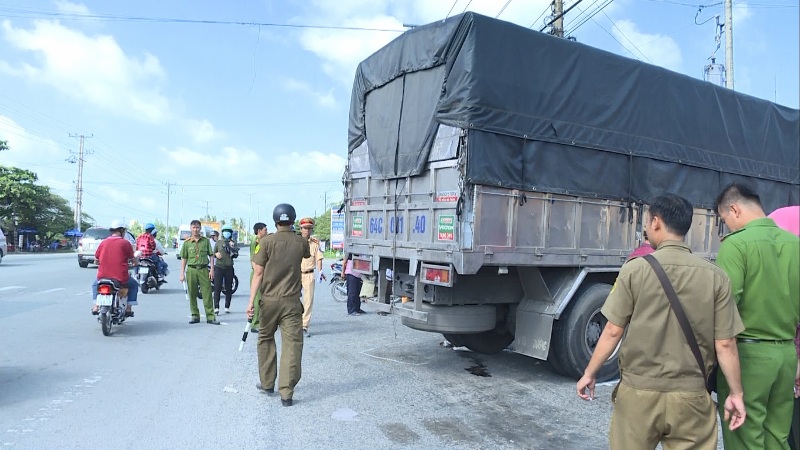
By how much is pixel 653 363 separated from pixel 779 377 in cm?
83

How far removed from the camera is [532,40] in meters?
6.12

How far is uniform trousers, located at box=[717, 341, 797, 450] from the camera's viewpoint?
2900 mm

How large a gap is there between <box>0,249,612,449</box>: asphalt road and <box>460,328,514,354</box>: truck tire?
13cm

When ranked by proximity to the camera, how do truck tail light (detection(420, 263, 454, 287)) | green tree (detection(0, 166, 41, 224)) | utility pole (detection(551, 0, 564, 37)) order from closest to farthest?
truck tail light (detection(420, 263, 454, 287))
utility pole (detection(551, 0, 564, 37))
green tree (detection(0, 166, 41, 224))

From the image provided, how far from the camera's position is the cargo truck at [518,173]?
5766mm

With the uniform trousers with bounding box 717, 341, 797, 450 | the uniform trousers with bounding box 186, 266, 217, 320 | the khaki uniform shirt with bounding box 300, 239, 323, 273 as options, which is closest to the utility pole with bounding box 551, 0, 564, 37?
the khaki uniform shirt with bounding box 300, 239, 323, 273

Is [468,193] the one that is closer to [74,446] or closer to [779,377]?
[779,377]

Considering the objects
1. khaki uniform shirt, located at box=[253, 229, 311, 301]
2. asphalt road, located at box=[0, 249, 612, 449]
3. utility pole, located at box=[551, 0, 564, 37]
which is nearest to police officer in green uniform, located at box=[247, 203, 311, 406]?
khaki uniform shirt, located at box=[253, 229, 311, 301]

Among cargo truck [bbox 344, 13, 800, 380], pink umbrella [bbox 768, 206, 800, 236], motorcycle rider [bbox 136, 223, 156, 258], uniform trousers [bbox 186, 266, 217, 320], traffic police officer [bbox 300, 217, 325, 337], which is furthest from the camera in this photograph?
motorcycle rider [bbox 136, 223, 156, 258]

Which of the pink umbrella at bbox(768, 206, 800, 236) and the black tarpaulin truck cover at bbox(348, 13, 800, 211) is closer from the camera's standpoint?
the pink umbrella at bbox(768, 206, 800, 236)

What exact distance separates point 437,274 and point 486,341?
234cm

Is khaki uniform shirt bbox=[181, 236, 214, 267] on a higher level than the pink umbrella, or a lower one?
lower

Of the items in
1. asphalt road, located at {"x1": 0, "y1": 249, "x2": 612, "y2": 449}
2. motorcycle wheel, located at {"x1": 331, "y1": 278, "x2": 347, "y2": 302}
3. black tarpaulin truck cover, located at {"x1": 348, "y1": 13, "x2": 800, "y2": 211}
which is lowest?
asphalt road, located at {"x1": 0, "y1": 249, "x2": 612, "y2": 449}

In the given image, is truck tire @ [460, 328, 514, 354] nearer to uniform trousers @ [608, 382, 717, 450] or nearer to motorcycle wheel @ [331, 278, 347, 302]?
uniform trousers @ [608, 382, 717, 450]
